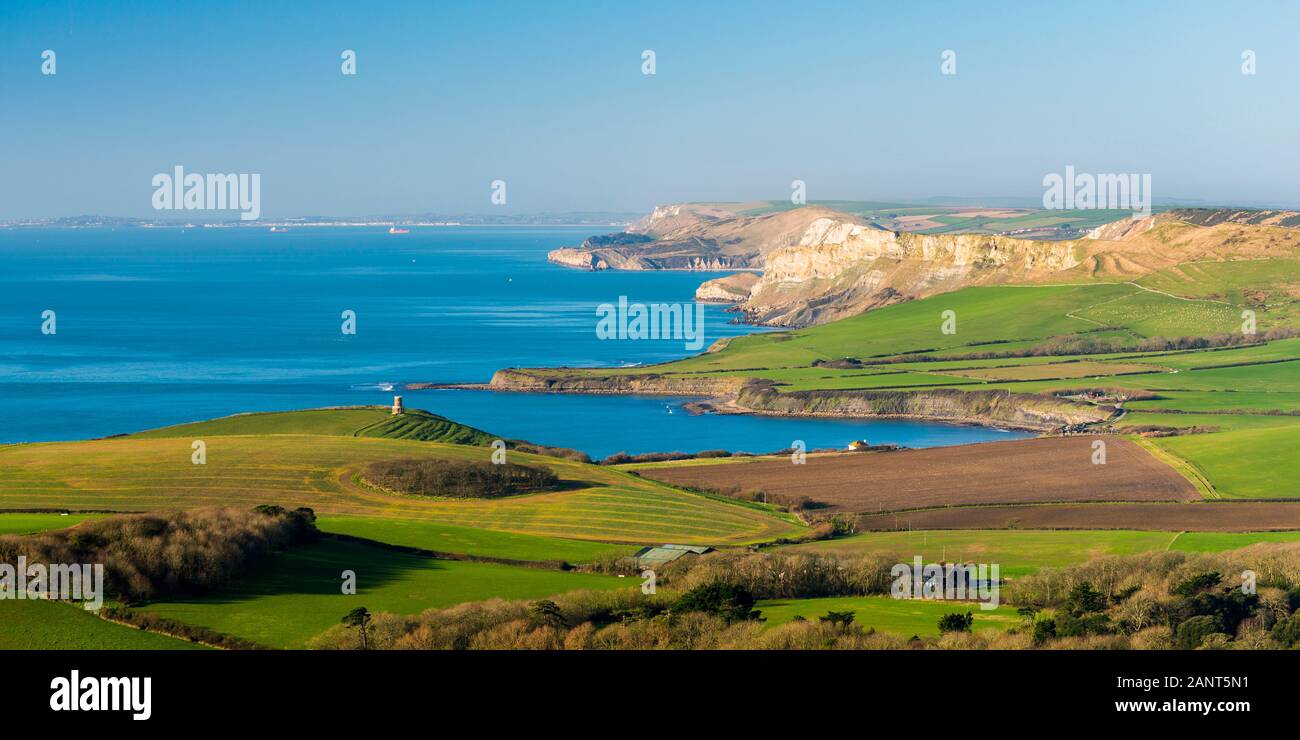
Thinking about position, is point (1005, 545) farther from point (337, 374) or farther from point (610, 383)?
point (337, 374)

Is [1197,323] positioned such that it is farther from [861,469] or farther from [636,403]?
[861,469]

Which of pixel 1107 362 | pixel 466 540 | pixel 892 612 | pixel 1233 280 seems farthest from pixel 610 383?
pixel 892 612

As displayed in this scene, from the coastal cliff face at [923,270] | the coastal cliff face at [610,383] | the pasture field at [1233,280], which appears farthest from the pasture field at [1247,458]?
the coastal cliff face at [923,270]

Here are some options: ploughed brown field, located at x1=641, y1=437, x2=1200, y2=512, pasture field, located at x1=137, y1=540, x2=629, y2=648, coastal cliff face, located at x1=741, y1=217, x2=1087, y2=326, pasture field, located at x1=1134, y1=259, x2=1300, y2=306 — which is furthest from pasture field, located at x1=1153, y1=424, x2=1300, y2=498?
coastal cliff face, located at x1=741, y1=217, x2=1087, y2=326

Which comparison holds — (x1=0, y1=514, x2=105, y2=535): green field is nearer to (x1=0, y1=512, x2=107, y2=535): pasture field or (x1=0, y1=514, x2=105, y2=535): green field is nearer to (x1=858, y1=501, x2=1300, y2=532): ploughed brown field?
(x1=0, y1=512, x2=107, y2=535): pasture field
